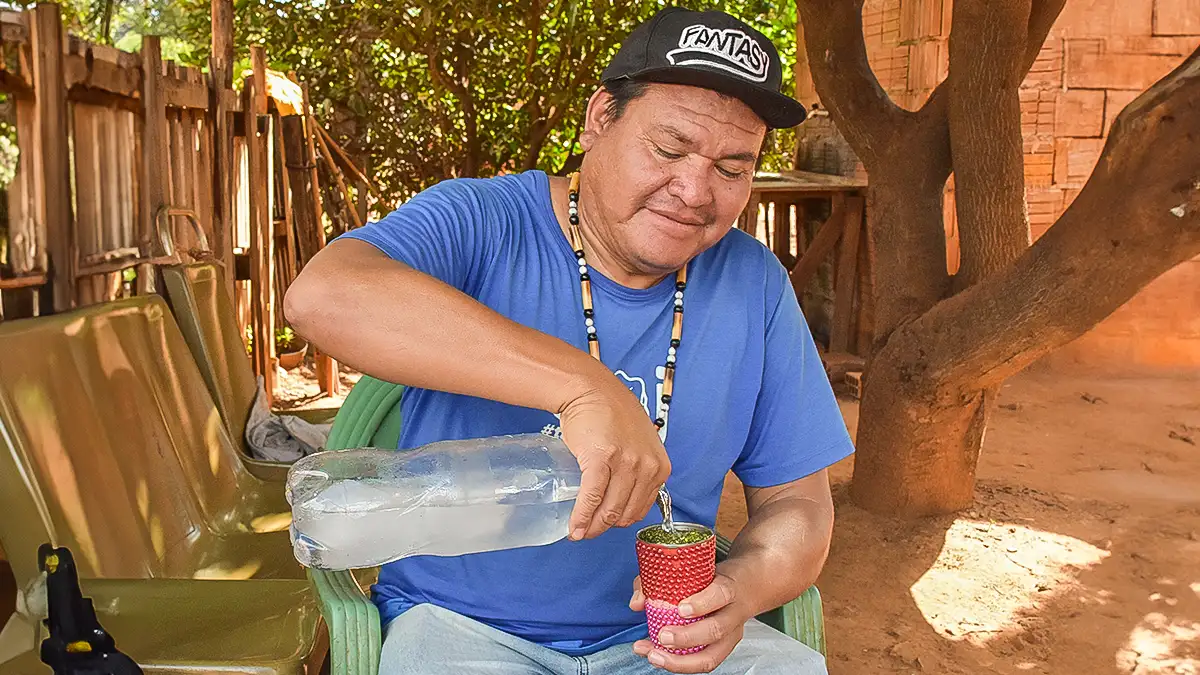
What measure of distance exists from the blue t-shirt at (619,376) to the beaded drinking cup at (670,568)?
1.22ft

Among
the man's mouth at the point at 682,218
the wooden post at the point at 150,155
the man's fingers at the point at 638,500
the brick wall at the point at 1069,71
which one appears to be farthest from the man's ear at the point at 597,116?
the brick wall at the point at 1069,71

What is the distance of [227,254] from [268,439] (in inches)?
Answer: 88.0

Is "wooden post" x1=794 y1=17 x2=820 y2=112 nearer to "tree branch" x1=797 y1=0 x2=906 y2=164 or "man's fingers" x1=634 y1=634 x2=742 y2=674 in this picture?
"tree branch" x1=797 y1=0 x2=906 y2=164

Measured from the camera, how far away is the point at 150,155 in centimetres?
459

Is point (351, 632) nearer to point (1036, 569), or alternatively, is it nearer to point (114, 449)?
point (114, 449)

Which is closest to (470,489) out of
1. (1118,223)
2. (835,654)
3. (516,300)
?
(516,300)

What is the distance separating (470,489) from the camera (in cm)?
192

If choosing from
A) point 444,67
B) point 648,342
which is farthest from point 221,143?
point 648,342

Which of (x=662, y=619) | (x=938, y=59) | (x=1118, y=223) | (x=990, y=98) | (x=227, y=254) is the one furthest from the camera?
(x=938, y=59)

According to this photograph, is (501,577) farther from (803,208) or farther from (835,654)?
(803,208)

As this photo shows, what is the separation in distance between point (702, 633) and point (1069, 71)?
7471mm

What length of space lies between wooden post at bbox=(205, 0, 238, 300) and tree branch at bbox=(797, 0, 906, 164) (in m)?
2.99

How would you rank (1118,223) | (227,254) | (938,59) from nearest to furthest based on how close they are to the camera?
(1118,223), (227,254), (938,59)

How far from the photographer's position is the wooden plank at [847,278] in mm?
8578
